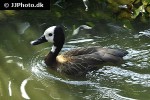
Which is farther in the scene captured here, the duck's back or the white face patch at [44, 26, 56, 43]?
the white face patch at [44, 26, 56, 43]

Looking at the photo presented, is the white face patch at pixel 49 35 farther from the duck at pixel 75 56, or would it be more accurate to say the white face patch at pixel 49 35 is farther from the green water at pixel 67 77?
the green water at pixel 67 77

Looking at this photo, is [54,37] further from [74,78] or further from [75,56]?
[74,78]

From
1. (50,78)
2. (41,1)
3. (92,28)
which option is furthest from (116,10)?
(50,78)

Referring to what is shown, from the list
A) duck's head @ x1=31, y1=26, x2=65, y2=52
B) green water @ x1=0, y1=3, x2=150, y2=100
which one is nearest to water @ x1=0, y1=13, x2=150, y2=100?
green water @ x1=0, y1=3, x2=150, y2=100

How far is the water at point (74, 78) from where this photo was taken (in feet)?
19.1

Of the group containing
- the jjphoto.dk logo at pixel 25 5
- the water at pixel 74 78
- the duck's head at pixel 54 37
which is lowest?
the water at pixel 74 78

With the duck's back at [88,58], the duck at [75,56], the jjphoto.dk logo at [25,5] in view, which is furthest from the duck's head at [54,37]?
the jjphoto.dk logo at [25,5]

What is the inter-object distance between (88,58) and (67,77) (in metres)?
0.44

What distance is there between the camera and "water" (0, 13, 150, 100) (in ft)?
19.1

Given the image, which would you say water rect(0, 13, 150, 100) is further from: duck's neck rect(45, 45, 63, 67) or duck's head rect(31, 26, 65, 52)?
duck's head rect(31, 26, 65, 52)

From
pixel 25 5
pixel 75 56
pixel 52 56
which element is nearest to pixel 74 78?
pixel 75 56

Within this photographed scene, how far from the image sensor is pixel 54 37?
6578mm

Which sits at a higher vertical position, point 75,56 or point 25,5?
point 25,5

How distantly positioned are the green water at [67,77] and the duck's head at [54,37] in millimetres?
279
